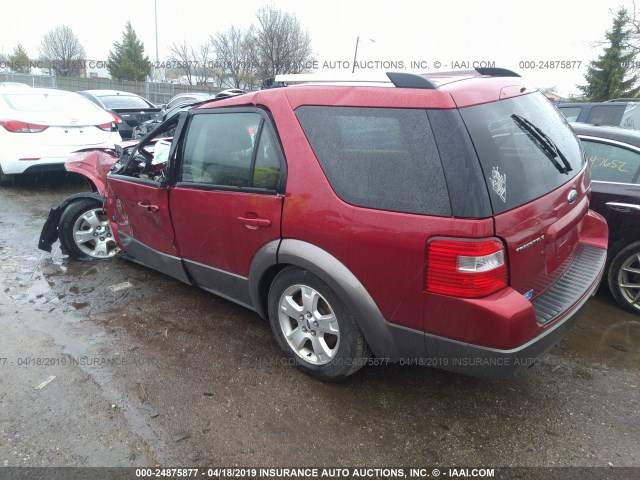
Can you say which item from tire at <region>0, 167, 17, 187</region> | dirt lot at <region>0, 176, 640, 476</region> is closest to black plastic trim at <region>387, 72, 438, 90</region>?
dirt lot at <region>0, 176, 640, 476</region>

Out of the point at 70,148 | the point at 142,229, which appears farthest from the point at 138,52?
the point at 142,229

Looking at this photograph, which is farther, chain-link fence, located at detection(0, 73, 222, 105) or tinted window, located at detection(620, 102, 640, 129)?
chain-link fence, located at detection(0, 73, 222, 105)

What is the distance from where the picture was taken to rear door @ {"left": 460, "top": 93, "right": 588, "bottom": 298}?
2111mm

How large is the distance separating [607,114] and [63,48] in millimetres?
60007

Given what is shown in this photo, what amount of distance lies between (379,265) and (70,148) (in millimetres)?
6630

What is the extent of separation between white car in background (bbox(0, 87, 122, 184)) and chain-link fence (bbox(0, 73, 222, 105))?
74.4 feet

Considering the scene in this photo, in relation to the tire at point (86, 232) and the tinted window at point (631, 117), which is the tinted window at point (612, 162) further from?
the tinted window at point (631, 117)

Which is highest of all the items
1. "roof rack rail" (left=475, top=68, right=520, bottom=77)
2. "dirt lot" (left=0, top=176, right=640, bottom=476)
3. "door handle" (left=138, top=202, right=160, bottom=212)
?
"roof rack rail" (left=475, top=68, right=520, bottom=77)

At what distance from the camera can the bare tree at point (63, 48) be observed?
171ft

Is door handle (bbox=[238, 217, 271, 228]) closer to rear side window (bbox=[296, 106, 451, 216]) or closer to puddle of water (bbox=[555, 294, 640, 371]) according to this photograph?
rear side window (bbox=[296, 106, 451, 216])

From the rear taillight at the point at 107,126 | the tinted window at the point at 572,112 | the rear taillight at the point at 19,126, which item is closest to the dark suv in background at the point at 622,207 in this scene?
the tinted window at the point at 572,112

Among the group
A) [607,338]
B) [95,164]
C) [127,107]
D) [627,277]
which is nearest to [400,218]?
[607,338]

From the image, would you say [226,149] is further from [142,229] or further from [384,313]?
[384,313]

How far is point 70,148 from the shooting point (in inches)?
281
